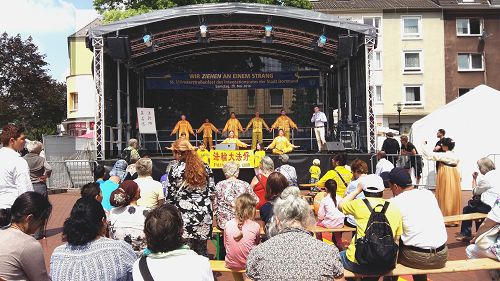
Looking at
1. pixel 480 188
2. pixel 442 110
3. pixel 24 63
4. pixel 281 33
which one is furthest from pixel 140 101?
pixel 24 63

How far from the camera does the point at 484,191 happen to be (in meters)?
7.43

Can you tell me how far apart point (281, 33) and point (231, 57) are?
4854 millimetres

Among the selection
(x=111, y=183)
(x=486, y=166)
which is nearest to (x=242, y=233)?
(x=111, y=183)

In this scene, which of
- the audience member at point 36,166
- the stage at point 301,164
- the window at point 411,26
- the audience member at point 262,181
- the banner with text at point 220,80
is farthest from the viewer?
the window at point 411,26

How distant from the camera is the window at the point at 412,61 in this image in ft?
132

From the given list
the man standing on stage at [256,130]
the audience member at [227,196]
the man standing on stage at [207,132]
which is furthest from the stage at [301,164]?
the audience member at [227,196]

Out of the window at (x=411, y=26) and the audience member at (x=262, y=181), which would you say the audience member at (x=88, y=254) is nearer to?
the audience member at (x=262, y=181)

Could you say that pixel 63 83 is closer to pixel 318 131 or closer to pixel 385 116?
pixel 385 116

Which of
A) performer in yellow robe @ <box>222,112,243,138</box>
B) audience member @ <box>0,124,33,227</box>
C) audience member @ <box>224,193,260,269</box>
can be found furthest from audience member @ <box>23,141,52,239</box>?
performer in yellow robe @ <box>222,112,243,138</box>

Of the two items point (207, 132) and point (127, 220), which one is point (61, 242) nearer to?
point (127, 220)

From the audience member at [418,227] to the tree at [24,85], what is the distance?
115 feet

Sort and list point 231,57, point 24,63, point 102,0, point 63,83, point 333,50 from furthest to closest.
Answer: point 63,83 → point 24,63 → point 102,0 → point 231,57 → point 333,50

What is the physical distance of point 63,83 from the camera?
148 ft

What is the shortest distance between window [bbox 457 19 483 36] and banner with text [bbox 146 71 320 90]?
24.3m
